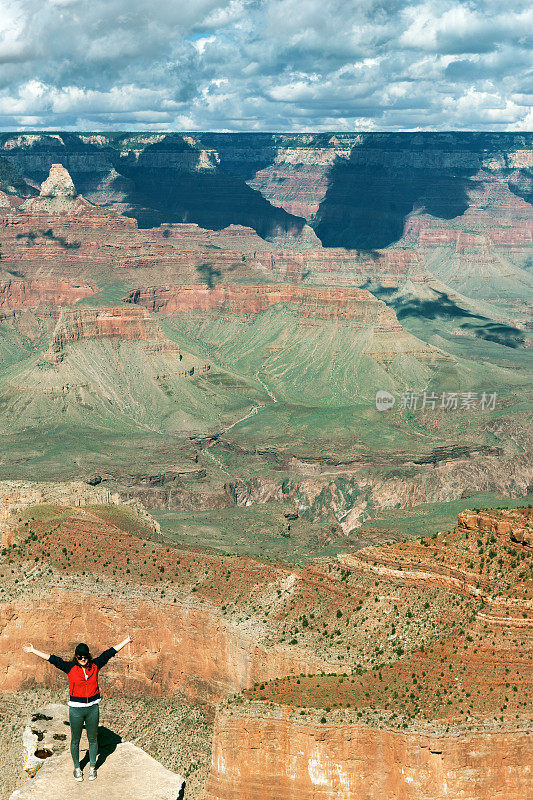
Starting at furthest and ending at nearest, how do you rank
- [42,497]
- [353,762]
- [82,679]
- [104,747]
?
[42,497]
[353,762]
[104,747]
[82,679]

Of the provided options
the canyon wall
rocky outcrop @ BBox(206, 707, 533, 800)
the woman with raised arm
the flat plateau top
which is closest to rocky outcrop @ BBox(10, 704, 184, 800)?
A: the flat plateau top

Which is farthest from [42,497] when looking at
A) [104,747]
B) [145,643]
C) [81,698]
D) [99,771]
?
[99,771]

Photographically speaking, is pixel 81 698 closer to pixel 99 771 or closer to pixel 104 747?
pixel 104 747

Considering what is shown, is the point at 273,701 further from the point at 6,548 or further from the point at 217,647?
the point at 6,548

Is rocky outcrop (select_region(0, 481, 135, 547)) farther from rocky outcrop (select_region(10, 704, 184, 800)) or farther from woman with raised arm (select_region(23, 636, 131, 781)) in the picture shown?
woman with raised arm (select_region(23, 636, 131, 781))

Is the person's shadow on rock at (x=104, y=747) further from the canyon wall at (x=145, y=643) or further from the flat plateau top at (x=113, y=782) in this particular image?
the canyon wall at (x=145, y=643)

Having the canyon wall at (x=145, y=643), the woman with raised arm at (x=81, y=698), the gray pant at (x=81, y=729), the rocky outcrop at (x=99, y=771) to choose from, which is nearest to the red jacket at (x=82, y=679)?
the woman with raised arm at (x=81, y=698)

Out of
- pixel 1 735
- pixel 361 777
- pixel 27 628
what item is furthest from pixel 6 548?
pixel 361 777
